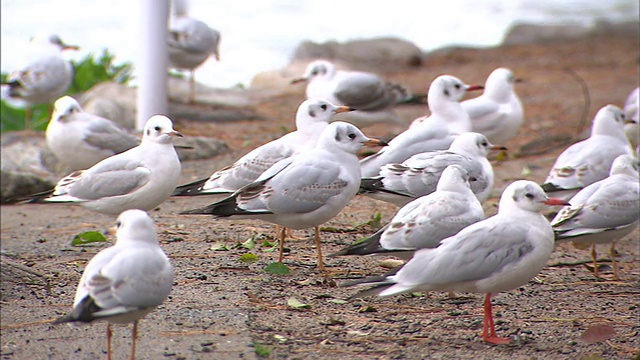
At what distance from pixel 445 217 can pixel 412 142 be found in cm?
174

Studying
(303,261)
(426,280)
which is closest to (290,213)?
(303,261)

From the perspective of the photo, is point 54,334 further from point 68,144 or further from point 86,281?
point 68,144

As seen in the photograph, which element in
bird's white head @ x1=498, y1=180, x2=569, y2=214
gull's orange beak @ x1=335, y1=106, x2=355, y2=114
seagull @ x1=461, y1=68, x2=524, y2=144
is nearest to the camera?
bird's white head @ x1=498, y1=180, x2=569, y2=214

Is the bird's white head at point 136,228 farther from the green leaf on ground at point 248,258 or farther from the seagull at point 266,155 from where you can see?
the seagull at point 266,155

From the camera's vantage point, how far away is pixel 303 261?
586cm

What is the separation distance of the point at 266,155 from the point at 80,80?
22.0 feet

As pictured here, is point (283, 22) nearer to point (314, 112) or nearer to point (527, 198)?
point (314, 112)

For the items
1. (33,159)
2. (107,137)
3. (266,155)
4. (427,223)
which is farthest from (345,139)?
(33,159)

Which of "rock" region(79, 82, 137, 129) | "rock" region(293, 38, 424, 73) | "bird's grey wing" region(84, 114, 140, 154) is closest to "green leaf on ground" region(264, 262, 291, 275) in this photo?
"bird's grey wing" region(84, 114, 140, 154)

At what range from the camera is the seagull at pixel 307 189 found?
214 inches

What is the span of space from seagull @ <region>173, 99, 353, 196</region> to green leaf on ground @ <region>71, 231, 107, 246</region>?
1.69 ft

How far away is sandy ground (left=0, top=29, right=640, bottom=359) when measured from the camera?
4.42m

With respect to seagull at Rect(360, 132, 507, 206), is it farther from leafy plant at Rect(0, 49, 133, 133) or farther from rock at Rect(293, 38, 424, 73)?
rock at Rect(293, 38, 424, 73)

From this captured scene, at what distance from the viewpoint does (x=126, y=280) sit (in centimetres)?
395
